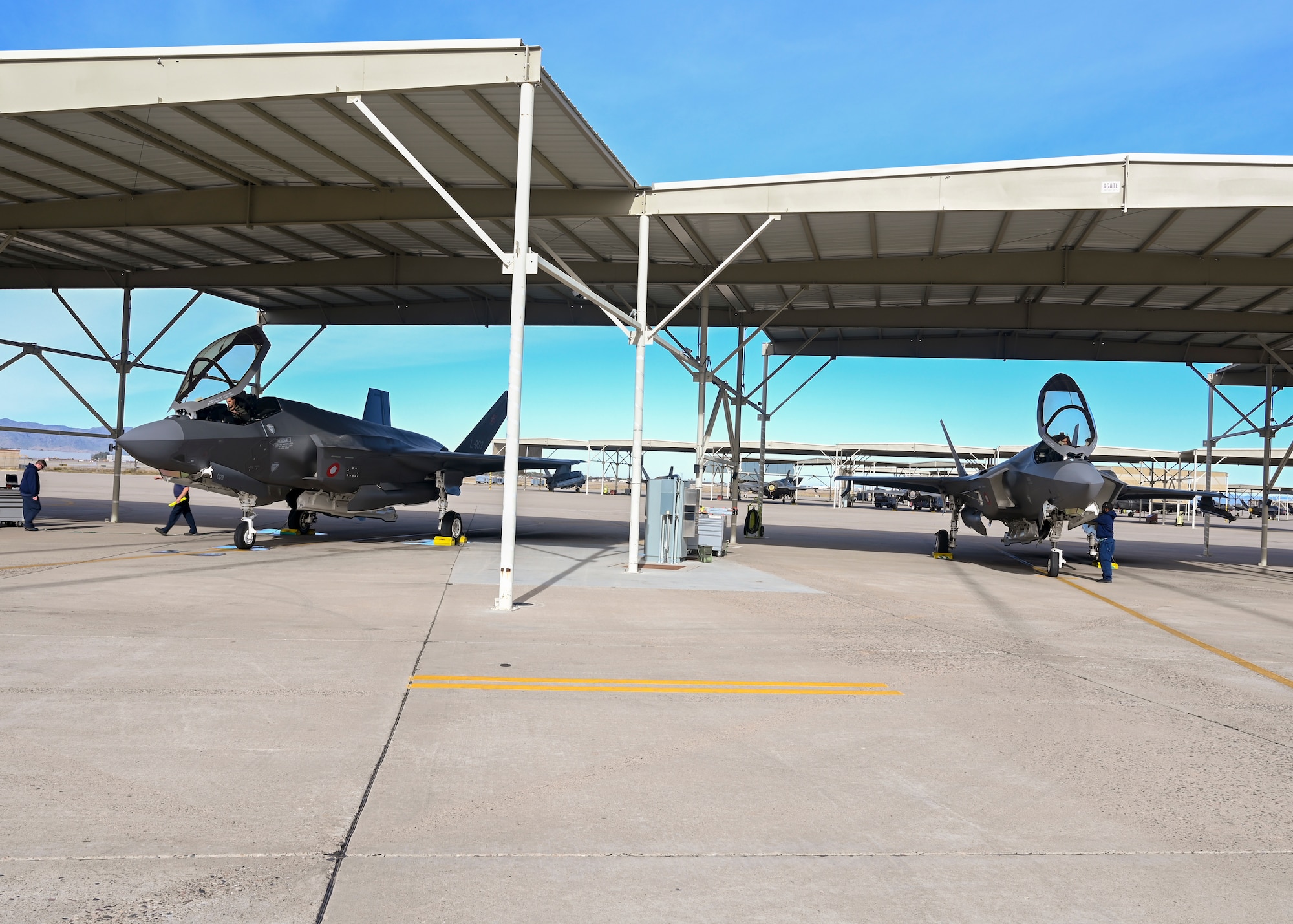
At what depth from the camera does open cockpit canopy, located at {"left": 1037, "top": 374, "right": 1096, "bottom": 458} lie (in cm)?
1619

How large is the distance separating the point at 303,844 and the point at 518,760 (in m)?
1.35

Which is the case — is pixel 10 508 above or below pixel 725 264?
below

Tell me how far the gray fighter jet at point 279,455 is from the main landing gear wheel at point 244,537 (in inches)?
0.6

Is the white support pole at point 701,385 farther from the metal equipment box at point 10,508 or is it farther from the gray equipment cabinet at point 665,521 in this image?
the metal equipment box at point 10,508

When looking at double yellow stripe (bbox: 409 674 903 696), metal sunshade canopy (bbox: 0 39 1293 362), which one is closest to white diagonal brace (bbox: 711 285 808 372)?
metal sunshade canopy (bbox: 0 39 1293 362)

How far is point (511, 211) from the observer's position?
1427cm

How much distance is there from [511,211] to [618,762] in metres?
11.5

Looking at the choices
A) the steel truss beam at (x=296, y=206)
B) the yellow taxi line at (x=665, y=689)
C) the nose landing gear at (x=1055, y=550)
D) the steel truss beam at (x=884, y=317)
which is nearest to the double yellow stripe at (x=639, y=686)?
the yellow taxi line at (x=665, y=689)

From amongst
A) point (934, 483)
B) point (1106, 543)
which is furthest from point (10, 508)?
point (1106, 543)

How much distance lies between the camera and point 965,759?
4.82 meters

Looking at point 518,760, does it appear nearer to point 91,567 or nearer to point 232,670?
point 232,670

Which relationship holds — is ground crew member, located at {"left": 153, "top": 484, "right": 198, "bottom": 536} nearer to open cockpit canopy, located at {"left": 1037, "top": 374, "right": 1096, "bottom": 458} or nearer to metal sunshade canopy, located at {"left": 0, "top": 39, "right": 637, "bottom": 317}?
metal sunshade canopy, located at {"left": 0, "top": 39, "right": 637, "bottom": 317}

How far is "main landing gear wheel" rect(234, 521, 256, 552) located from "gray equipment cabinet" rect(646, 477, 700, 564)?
23.6 feet

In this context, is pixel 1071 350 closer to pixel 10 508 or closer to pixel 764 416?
pixel 764 416
